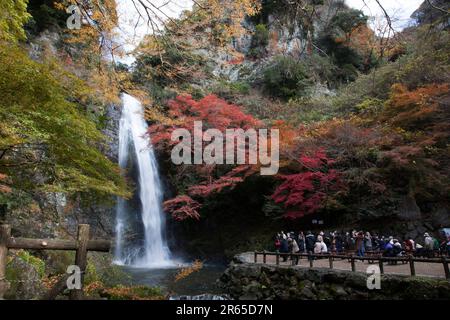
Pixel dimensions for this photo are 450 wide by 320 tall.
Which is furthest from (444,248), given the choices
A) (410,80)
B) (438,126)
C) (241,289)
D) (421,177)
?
(410,80)

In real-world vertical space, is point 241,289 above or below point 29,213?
below

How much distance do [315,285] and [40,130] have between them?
894 cm

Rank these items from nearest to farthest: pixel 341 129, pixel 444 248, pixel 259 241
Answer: pixel 444 248 → pixel 341 129 → pixel 259 241

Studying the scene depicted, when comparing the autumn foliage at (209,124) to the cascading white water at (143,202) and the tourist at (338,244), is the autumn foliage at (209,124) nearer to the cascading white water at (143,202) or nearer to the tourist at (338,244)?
the cascading white water at (143,202)

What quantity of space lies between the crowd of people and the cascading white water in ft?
27.4

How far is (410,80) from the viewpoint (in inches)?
712

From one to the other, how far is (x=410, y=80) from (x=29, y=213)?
18.3 metres

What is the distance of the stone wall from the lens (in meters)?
8.56

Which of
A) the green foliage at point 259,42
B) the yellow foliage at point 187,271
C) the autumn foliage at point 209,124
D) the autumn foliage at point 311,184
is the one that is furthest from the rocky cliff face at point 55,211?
the green foliage at point 259,42

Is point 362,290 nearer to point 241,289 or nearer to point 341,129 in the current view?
point 241,289

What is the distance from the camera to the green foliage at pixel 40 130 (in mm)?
5930

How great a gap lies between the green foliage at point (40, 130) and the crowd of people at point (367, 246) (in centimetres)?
881

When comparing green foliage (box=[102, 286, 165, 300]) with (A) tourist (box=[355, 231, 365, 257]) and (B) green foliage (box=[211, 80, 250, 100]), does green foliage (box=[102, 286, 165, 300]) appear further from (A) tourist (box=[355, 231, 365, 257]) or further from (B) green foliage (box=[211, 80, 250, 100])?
(B) green foliage (box=[211, 80, 250, 100])

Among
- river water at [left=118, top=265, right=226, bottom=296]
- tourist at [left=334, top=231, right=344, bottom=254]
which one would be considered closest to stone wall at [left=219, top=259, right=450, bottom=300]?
river water at [left=118, top=265, right=226, bottom=296]
